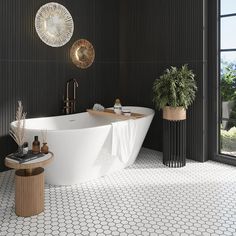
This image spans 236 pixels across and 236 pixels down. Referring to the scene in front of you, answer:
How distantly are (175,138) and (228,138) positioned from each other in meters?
0.76

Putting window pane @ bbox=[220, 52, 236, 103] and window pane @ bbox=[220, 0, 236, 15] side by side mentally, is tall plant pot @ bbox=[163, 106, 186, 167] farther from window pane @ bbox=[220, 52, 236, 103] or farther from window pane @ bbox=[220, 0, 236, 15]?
window pane @ bbox=[220, 0, 236, 15]

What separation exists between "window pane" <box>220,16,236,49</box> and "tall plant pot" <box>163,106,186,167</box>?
109 centimetres

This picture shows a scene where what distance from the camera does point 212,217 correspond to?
2805mm

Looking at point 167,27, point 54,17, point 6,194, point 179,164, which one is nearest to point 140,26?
point 167,27

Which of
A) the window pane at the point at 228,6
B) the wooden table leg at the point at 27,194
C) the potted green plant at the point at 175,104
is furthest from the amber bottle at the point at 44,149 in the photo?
the window pane at the point at 228,6

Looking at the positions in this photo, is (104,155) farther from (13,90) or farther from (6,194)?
(13,90)

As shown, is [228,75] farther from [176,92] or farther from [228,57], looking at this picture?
[176,92]

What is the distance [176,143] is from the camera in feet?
14.0

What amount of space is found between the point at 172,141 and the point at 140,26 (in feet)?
6.88

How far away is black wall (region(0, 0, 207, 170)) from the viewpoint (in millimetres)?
4039

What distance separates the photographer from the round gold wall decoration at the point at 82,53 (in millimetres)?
4727

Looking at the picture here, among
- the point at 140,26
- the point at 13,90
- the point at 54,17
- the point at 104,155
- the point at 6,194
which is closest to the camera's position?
the point at 6,194

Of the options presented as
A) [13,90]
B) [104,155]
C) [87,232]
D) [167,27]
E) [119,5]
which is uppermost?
[119,5]

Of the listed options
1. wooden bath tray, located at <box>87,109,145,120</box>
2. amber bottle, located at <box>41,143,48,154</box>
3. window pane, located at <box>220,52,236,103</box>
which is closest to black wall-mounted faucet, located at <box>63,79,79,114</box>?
wooden bath tray, located at <box>87,109,145,120</box>
